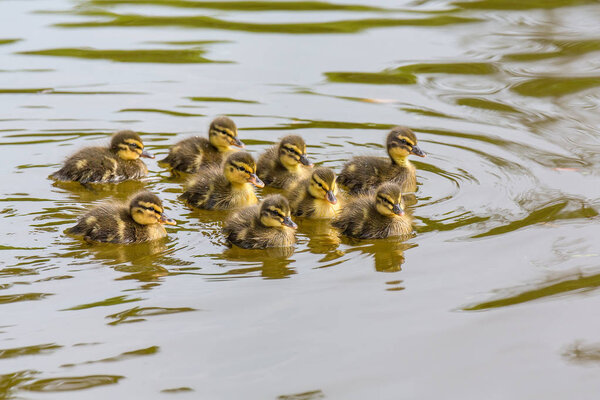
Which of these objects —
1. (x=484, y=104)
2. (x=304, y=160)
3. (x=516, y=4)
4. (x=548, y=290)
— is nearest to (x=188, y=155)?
(x=304, y=160)

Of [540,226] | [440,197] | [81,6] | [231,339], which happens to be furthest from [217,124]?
[81,6]

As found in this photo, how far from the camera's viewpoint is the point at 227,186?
20.0 feet

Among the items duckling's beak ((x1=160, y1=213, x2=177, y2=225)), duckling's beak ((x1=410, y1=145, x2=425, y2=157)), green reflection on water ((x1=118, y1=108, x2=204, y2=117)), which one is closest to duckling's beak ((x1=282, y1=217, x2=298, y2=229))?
duckling's beak ((x1=160, y1=213, x2=177, y2=225))

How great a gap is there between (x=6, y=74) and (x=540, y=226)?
5041mm

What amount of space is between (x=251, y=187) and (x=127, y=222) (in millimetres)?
1060

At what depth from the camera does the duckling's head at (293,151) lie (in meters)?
6.36

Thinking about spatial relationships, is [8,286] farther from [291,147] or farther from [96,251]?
[291,147]

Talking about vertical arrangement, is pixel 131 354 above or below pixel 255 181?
below

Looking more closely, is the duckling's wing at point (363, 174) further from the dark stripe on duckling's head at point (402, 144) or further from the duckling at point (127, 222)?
the duckling at point (127, 222)

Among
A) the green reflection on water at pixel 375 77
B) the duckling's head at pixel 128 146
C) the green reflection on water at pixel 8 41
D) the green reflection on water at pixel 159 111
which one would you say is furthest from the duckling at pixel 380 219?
the green reflection on water at pixel 8 41

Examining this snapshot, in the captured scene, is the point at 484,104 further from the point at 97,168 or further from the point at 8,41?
the point at 8,41

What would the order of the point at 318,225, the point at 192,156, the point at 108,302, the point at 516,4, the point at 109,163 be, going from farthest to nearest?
1. the point at 516,4
2. the point at 192,156
3. the point at 109,163
4. the point at 318,225
5. the point at 108,302

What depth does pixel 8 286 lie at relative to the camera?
460 cm

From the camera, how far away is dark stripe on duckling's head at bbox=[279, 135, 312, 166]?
635 cm
